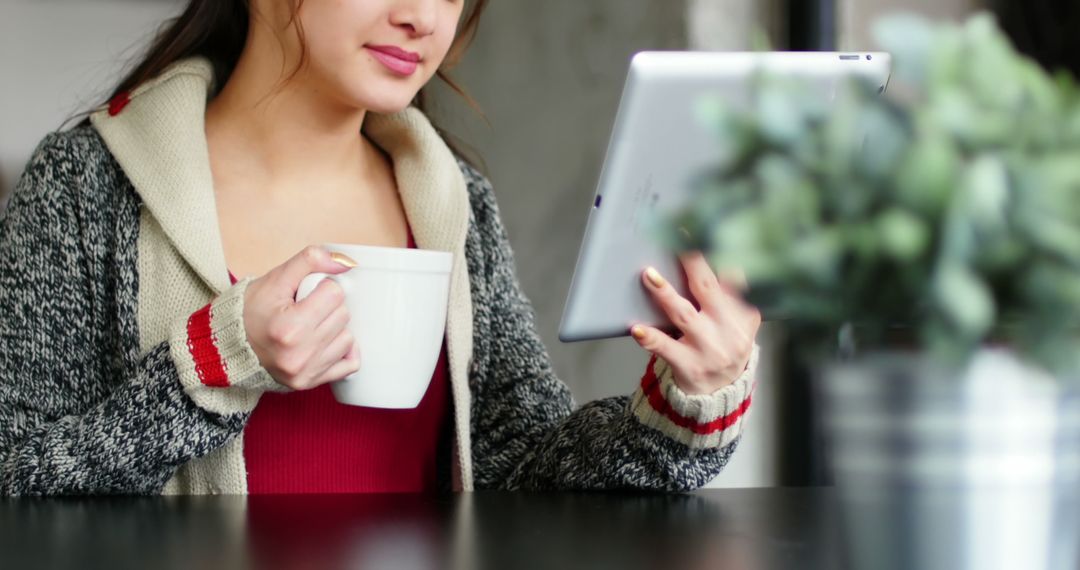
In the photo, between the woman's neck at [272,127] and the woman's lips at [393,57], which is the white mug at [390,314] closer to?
the woman's lips at [393,57]

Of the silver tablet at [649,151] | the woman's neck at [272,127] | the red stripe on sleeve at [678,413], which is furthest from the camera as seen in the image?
the woman's neck at [272,127]

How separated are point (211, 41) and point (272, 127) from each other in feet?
0.45

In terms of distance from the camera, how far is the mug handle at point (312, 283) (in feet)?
3.05

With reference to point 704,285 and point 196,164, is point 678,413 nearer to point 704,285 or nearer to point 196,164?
point 704,285

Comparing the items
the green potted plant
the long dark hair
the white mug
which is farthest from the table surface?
the long dark hair

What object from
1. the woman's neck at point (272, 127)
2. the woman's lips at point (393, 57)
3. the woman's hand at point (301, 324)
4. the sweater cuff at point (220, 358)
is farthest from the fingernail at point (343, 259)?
the woman's neck at point (272, 127)

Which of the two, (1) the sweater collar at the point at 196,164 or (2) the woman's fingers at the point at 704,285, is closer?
(2) the woman's fingers at the point at 704,285

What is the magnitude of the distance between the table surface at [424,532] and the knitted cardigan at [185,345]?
0.12 m

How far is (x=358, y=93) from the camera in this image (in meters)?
1.20

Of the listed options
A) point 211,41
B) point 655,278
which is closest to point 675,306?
point 655,278

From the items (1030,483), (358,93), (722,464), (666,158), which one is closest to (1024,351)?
(1030,483)

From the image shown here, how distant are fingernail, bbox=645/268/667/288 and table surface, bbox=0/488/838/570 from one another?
0.55 ft

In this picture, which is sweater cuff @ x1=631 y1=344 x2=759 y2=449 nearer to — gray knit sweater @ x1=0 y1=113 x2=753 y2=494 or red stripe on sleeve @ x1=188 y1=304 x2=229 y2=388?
gray knit sweater @ x1=0 y1=113 x2=753 y2=494

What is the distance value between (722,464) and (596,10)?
1414 mm
